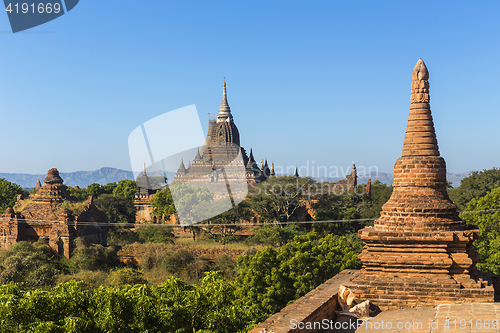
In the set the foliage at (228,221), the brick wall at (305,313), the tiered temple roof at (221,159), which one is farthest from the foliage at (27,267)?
the tiered temple roof at (221,159)

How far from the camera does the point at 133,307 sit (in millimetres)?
10461

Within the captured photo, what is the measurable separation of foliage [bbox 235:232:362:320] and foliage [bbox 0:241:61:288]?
478 inches

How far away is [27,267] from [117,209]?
29.1 m

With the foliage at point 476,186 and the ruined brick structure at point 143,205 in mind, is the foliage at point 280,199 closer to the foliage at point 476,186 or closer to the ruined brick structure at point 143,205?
the foliage at point 476,186

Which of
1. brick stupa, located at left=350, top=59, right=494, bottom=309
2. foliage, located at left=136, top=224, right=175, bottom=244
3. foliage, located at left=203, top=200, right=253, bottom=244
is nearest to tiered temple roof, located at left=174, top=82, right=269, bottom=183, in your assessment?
foliage, located at left=203, top=200, right=253, bottom=244

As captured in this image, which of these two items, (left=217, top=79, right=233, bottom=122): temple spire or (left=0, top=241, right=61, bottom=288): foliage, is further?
(left=217, top=79, right=233, bottom=122): temple spire

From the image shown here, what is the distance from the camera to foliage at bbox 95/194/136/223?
55.5m

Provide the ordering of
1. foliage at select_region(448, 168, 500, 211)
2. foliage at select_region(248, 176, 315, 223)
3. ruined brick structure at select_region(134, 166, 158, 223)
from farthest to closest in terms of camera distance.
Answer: ruined brick structure at select_region(134, 166, 158, 223), foliage at select_region(248, 176, 315, 223), foliage at select_region(448, 168, 500, 211)

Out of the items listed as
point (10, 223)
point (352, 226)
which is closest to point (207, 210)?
point (352, 226)

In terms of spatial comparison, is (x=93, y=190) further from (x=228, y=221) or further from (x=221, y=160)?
(x=228, y=221)

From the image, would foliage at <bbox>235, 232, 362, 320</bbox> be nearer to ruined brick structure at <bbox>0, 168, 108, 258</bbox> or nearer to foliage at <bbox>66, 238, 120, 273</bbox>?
foliage at <bbox>66, 238, 120, 273</bbox>

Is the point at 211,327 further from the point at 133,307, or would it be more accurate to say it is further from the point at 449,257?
the point at 449,257

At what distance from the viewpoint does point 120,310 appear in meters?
10.3

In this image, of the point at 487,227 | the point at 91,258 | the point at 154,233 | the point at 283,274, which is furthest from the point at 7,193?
the point at 487,227
